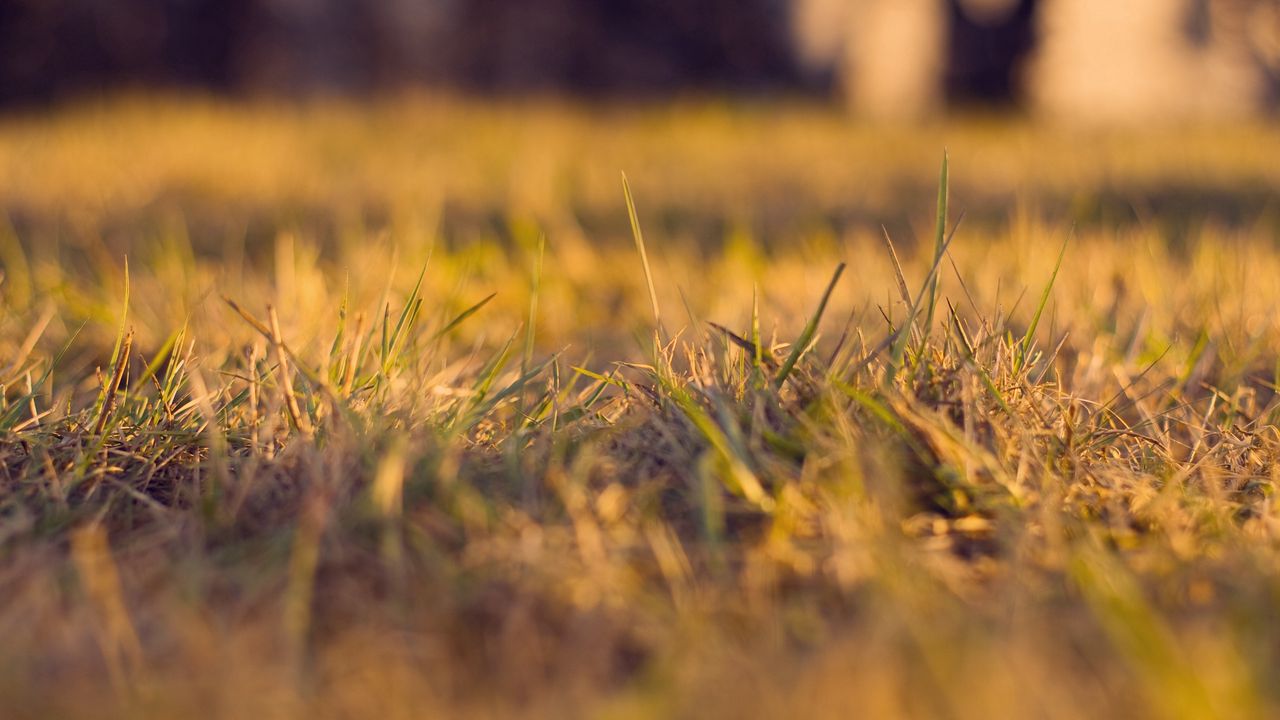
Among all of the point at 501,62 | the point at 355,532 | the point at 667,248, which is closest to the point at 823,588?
the point at 355,532

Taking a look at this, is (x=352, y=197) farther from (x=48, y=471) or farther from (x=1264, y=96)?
(x=1264, y=96)

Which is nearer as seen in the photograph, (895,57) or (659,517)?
(659,517)

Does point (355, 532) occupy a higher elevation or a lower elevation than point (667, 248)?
higher

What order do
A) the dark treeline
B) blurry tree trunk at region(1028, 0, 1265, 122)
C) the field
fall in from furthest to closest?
1. blurry tree trunk at region(1028, 0, 1265, 122)
2. the dark treeline
3. the field

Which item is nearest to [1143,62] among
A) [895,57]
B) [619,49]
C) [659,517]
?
[895,57]

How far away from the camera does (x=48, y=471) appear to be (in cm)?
94

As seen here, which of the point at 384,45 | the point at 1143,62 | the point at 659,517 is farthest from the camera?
the point at 1143,62

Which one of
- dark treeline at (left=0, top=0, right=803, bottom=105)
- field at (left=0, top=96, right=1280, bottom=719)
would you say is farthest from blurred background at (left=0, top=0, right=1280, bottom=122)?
field at (left=0, top=96, right=1280, bottom=719)

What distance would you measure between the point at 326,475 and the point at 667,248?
155 cm

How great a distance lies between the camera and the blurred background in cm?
510

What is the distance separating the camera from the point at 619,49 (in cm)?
545

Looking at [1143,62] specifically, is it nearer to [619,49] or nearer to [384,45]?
[619,49]

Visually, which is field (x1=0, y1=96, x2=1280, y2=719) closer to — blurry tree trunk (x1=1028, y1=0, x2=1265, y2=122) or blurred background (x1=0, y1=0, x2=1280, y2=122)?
blurred background (x1=0, y1=0, x2=1280, y2=122)

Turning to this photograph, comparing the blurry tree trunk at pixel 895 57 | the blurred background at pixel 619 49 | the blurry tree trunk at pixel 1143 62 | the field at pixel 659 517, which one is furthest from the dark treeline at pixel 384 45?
the field at pixel 659 517
